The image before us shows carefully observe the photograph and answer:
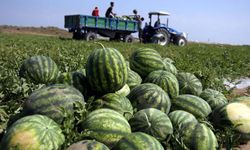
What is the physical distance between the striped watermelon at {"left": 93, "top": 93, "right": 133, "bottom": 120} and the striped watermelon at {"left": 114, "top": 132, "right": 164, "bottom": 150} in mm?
675

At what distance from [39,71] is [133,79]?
4.74 ft

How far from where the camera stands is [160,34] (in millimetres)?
25078

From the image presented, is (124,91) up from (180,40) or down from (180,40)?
up

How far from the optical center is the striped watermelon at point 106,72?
4301 mm

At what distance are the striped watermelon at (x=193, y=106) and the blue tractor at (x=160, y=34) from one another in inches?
801

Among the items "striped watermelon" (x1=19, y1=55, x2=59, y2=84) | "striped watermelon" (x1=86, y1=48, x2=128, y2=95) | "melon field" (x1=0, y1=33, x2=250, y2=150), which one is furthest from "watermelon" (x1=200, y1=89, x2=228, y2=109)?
"striped watermelon" (x1=19, y1=55, x2=59, y2=84)

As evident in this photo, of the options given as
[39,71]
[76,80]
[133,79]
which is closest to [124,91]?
[133,79]

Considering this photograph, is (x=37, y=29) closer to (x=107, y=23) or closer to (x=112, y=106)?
(x=107, y=23)

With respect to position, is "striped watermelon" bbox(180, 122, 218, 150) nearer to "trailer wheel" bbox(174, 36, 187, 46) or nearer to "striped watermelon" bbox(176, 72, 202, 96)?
"striped watermelon" bbox(176, 72, 202, 96)

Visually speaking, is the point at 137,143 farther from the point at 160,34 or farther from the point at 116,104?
the point at 160,34

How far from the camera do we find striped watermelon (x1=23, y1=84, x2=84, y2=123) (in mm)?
3613

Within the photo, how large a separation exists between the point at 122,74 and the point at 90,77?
364 millimetres

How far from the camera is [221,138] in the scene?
4047mm

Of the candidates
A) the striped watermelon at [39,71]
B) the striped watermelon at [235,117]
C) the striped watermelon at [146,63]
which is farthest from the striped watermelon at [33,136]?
the striped watermelon at [146,63]
